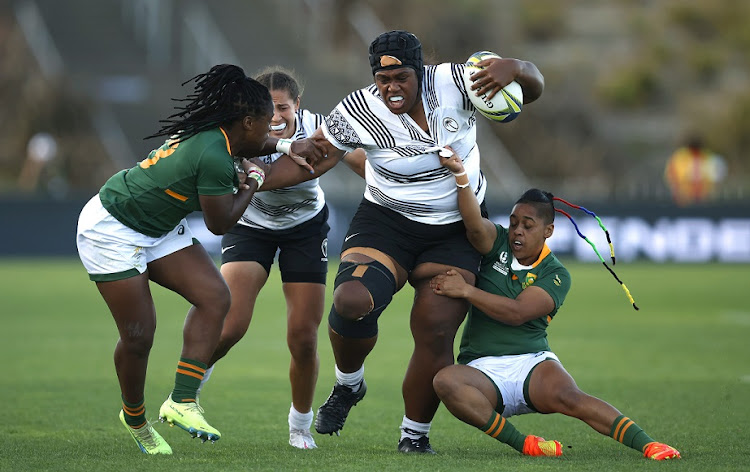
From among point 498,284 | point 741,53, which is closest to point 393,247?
point 498,284

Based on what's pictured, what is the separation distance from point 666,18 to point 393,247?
36.7 meters

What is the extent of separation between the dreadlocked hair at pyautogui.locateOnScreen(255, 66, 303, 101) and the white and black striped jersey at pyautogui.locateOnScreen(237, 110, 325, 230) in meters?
0.21

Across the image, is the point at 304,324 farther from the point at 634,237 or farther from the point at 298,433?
the point at 634,237

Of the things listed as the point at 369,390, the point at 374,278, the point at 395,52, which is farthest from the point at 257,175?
the point at 369,390

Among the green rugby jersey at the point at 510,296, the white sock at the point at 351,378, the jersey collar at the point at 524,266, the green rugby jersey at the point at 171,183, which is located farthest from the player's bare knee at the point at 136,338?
the jersey collar at the point at 524,266

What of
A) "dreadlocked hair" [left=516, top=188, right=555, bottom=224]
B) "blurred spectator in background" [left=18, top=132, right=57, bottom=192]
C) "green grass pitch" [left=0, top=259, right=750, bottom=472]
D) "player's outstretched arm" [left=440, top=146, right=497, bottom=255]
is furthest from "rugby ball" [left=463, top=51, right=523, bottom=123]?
"blurred spectator in background" [left=18, top=132, right=57, bottom=192]

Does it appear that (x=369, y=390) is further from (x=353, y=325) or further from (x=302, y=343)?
(x=353, y=325)

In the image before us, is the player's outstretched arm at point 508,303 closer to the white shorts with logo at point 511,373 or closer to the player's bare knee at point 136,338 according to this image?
the white shorts with logo at point 511,373

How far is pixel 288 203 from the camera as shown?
720 cm

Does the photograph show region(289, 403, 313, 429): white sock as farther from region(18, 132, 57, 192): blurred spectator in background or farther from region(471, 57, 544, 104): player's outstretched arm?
region(18, 132, 57, 192): blurred spectator in background

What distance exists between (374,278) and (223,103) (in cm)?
122

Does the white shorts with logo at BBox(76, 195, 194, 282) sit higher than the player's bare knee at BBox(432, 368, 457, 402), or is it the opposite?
the white shorts with logo at BBox(76, 195, 194, 282)

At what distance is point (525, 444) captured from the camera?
603 cm

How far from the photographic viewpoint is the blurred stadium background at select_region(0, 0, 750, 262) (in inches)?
798
